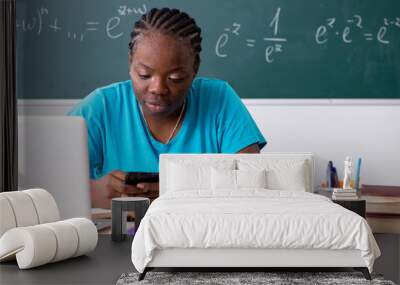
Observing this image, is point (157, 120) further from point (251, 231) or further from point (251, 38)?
point (251, 231)

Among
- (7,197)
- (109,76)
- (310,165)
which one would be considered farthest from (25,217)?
(310,165)

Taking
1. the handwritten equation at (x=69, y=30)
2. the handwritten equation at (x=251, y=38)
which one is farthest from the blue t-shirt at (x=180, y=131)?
the handwritten equation at (x=69, y=30)

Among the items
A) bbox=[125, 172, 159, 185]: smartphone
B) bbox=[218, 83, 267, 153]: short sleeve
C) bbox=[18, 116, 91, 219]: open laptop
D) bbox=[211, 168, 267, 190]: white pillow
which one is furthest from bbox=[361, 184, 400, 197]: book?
bbox=[18, 116, 91, 219]: open laptop

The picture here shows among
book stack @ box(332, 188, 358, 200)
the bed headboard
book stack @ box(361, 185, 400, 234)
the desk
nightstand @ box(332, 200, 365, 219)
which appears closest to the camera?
the desk

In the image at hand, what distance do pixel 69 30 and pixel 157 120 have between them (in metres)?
1.22

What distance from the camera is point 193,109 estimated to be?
21.2 feet

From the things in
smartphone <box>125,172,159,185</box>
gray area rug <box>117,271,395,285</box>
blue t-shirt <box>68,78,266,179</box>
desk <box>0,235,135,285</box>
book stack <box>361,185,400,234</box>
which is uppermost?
blue t-shirt <box>68,78,266,179</box>

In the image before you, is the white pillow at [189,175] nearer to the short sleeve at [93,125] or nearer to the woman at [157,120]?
the woman at [157,120]

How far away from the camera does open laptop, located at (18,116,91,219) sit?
6.45 meters

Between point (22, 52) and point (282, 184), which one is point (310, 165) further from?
point (22, 52)

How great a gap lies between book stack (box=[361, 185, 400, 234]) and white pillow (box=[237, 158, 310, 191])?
2.20ft

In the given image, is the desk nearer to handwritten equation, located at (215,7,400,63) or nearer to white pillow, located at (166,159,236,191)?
white pillow, located at (166,159,236,191)

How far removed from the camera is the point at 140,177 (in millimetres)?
6445

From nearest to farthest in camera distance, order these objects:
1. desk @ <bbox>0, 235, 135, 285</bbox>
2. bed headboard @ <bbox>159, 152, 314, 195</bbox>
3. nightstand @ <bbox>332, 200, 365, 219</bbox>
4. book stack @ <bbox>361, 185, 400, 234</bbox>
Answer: desk @ <bbox>0, 235, 135, 285</bbox>
nightstand @ <bbox>332, 200, 365, 219</bbox>
bed headboard @ <bbox>159, 152, 314, 195</bbox>
book stack @ <bbox>361, 185, 400, 234</bbox>
